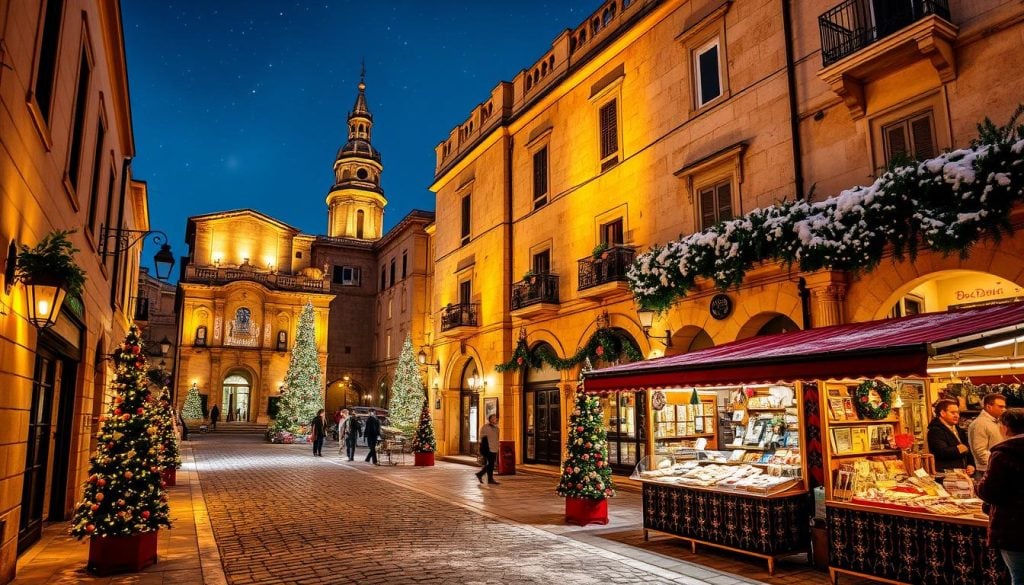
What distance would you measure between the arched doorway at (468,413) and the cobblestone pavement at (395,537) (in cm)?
649

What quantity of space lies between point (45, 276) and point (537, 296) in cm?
1379

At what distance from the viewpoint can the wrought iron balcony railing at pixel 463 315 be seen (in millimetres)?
22938

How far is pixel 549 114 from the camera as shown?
20.8 metres

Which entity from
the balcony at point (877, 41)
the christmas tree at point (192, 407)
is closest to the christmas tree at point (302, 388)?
the christmas tree at point (192, 407)

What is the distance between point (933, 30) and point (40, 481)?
577 inches

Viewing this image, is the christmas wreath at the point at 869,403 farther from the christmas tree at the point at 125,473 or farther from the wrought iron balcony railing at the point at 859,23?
the christmas tree at the point at 125,473

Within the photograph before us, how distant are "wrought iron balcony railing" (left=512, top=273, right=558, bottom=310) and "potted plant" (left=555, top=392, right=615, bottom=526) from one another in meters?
7.88

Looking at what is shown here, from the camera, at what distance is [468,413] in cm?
2477

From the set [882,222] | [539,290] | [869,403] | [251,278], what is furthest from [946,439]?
[251,278]

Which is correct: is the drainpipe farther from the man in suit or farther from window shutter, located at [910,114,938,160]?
the man in suit

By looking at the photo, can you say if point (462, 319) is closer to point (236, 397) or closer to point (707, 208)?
point (707, 208)

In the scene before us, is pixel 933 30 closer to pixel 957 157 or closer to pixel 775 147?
pixel 957 157

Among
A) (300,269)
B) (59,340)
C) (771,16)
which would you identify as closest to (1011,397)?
(771,16)

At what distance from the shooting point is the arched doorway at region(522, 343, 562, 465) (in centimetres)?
1956
